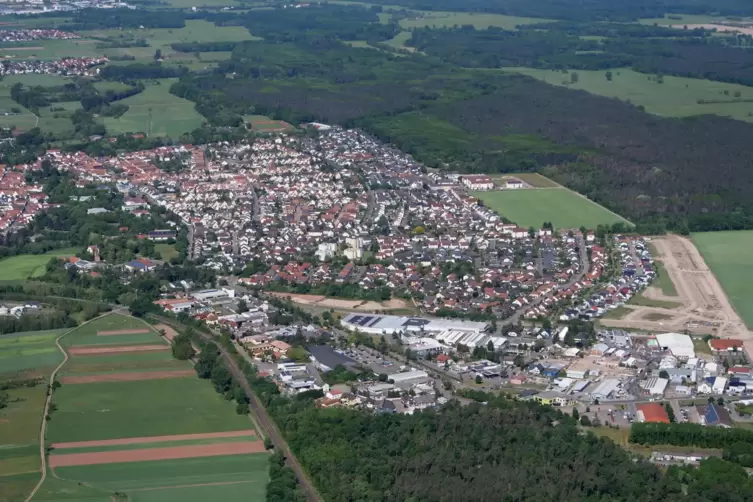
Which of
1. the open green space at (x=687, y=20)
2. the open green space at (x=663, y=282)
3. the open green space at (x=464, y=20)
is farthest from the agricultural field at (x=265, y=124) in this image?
the open green space at (x=687, y=20)

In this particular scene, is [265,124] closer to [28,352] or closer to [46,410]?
[28,352]

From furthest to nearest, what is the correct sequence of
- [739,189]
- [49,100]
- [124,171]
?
[49,100], [124,171], [739,189]

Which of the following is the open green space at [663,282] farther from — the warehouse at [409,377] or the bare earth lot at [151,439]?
the bare earth lot at [151,439]

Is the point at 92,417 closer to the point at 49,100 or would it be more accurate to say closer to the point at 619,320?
the point at 619,320

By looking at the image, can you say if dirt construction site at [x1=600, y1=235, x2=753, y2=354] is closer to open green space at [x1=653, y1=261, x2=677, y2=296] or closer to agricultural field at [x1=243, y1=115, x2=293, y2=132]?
open green space at [x1=653, y1=261, x2=677, y2=296]

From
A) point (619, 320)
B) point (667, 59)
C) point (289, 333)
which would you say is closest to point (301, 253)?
point (289, 333)

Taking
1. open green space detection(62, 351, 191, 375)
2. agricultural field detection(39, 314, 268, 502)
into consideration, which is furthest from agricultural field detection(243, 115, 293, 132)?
open green space detection(62, 351, 191, 375)
